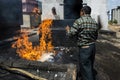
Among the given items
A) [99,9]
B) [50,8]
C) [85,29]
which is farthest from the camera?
[99,9]

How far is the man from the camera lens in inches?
225

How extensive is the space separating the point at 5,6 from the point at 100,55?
8312mm

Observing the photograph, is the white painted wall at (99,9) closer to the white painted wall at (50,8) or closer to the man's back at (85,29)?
the white painted wall at (50,8)

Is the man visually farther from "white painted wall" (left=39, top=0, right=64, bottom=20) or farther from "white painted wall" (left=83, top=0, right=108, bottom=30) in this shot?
"white painted wall" (left=83, top=0, right=108, bottom=30)

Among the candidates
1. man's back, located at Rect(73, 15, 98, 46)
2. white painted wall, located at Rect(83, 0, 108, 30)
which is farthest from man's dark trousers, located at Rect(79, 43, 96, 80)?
white painted wall, located at Rect(83, 0, 108, 30)

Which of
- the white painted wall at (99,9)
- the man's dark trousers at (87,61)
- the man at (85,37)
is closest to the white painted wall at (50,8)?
the white painted wall at (99,9)

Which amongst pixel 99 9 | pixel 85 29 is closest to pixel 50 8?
pixel 99 9

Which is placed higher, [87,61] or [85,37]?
[85,37]

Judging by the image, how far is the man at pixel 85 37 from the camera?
5.73m

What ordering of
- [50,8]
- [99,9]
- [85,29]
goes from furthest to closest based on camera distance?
[99,9], [50,8], [85,29]

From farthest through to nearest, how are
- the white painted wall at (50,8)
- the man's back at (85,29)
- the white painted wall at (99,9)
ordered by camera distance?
the white painted wall at (99,9) < the white painted wall at (50,8) < the man's back at (85,29)

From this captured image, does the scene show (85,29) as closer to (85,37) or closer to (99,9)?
(85,37)

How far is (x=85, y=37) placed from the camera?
5.75 m

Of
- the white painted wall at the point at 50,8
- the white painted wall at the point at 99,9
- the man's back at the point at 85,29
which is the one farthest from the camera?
the white painted wall at the point at 99,9
